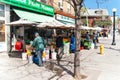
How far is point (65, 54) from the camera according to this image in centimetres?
1703

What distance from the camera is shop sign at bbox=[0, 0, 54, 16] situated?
58.9 feet

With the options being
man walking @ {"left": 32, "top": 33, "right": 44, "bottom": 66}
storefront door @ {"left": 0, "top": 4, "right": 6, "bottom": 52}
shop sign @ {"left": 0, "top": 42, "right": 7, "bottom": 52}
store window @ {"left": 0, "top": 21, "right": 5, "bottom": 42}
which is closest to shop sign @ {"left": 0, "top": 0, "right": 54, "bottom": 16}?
storefront door @ {"left": 0, "top": 4, "right": 6, "bottom": 52}

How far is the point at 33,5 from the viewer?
21031 mm

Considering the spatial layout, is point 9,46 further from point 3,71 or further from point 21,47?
point 3,71

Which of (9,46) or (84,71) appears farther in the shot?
(9,46)

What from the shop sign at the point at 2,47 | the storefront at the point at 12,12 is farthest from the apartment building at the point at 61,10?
the shop sign at the point at 2,47

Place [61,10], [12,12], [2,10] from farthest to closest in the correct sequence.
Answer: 1. [61,10]
2. [12,12]
3. [2,10]

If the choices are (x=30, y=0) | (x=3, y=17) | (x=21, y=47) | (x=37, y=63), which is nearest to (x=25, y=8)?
(x=30, y=0)

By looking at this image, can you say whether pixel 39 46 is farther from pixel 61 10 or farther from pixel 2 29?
pixel 61 10

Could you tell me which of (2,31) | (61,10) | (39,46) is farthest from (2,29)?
(61,10)

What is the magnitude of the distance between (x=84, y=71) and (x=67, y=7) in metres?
22.7

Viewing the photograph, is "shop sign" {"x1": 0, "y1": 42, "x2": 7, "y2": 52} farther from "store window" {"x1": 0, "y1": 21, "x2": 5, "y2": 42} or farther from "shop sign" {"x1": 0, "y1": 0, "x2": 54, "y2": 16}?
"shop sign" {"x1": 0, "y1": 0, "x2": 54, "y2": 16}

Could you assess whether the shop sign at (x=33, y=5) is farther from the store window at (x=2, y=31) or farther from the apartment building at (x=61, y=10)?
the store window at (x=2, y=31)

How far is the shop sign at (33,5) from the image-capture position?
1796 centimetres
